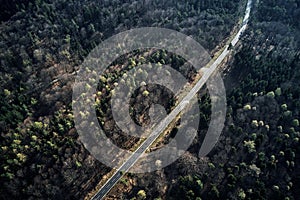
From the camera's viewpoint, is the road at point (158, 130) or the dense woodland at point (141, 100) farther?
the road at point (158, 130)

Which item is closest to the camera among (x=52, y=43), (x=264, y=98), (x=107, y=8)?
(x=264, y=98)

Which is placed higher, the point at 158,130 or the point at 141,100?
the point at 141,100

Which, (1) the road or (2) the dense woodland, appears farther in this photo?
(1) the road

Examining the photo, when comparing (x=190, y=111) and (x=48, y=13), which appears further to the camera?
(x=48, y=13)

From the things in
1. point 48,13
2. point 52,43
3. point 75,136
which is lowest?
point 75,136

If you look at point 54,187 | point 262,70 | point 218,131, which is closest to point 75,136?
point 54,187

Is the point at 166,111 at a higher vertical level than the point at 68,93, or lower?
lower

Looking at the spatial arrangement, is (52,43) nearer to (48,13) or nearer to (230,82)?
(48,13)

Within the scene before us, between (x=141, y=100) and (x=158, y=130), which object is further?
(x=141, y=100)
